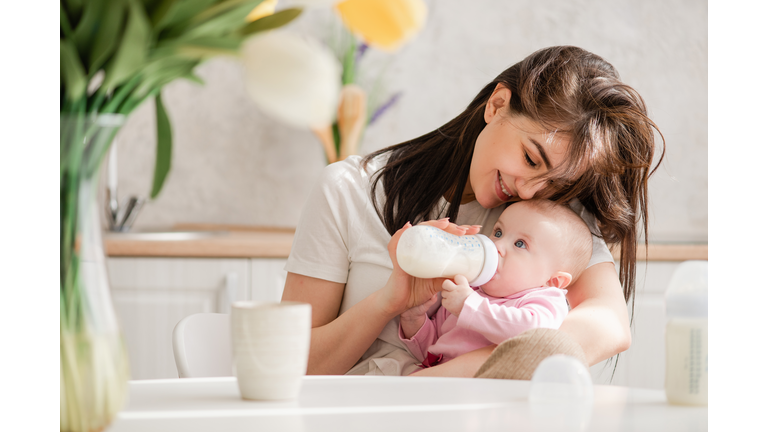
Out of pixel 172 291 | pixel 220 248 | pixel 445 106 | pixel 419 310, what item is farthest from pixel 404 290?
pixel 445 106

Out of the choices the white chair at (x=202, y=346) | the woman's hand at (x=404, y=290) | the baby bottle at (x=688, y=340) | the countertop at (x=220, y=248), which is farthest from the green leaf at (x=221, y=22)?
the countertop at (x=220, y=248)

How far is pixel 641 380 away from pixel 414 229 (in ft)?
4.56

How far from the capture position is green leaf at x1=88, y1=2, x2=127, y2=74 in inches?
16.5

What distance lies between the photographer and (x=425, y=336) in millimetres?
Result: 1142

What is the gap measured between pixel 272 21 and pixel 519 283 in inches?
30.5

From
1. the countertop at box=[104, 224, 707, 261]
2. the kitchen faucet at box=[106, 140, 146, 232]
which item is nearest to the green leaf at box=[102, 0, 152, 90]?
the countertop at box=[104, 224, 707, 261]

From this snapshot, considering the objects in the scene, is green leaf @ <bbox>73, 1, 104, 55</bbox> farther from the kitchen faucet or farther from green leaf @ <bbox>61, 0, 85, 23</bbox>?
the kitchen faucet

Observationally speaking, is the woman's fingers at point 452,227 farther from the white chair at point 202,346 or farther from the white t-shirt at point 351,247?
the white chair at point 202,346

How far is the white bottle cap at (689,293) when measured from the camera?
2.07 ft

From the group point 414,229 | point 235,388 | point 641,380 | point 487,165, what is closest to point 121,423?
point 235,388

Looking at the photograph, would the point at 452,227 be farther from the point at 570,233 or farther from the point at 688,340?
the point at 688,340

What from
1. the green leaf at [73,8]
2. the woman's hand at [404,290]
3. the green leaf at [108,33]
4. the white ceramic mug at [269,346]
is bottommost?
the woman's hand at [404,290]

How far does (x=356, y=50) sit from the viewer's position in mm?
2293

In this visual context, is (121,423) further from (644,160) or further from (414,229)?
(644,160)
